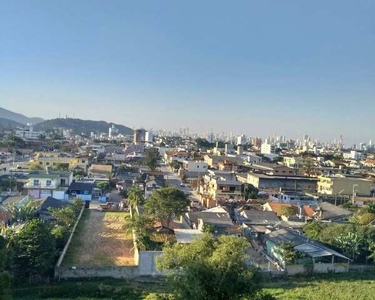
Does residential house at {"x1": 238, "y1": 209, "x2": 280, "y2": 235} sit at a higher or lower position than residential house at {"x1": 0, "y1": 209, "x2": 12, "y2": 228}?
lower

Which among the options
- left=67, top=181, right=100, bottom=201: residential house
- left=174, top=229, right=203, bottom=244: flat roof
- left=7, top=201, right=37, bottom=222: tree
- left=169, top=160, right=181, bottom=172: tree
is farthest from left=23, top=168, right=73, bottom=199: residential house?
left=169, top=160, right=181, bottom=172: tree

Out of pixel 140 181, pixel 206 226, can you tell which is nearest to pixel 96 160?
pixel 140 181

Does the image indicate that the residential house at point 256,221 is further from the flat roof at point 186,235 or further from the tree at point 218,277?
the tree at point 218,277

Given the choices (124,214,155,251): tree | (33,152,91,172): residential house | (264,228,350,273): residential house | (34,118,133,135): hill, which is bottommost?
(264,228,350,273): residential house

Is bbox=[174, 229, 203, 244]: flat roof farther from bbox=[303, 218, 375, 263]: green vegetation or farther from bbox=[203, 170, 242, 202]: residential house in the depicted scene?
bbox=[203, 170, 242, 202]: residential house

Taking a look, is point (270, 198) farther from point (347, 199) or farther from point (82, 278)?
point (82, 278)

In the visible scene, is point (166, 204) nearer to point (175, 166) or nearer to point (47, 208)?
point (47, 208)

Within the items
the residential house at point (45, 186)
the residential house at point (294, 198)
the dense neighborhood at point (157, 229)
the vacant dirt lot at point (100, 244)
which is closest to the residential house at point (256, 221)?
the dense neighborhood at point (157, 229)
